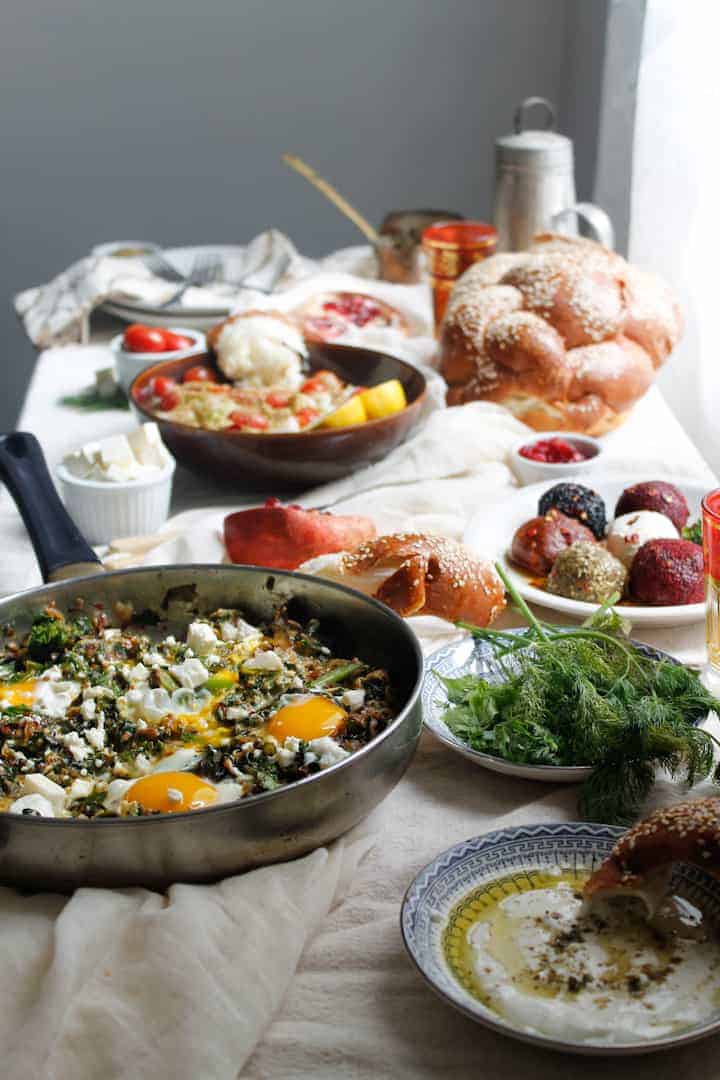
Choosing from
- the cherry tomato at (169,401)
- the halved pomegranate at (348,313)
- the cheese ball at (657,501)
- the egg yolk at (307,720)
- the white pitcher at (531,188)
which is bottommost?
the halved pomegranate at (348,313)

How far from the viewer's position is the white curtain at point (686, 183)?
2551 mm

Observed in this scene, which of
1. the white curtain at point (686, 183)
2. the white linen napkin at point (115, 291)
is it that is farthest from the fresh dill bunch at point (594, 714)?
the white linen napkin at point (115, 291)

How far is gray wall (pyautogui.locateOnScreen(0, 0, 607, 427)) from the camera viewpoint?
457 cm

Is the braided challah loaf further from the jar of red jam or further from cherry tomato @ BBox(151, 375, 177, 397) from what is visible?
cherry tomato @ BBox(151, 375, 177, 397)

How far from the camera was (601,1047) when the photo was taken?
815 mm

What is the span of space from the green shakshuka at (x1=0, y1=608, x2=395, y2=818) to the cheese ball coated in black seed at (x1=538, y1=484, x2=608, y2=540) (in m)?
0.54

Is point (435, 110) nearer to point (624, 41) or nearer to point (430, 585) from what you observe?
point (624, 41)

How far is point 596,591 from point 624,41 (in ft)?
7.06

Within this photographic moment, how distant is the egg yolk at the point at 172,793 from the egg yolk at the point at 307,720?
4.1 inches

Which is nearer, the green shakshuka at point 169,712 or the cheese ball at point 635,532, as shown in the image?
the green shakshuka at point 169,712

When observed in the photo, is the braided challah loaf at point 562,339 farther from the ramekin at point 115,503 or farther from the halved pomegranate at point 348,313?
the ramekin at point 115,503

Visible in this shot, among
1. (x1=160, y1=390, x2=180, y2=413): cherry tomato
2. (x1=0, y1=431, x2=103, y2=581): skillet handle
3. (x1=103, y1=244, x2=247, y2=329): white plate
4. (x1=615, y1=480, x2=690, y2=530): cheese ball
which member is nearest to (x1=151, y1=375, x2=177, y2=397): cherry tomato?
(x1=160, y1=390, x2=180, y2=413): cherry tomato

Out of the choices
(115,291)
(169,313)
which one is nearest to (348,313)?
(169,313)

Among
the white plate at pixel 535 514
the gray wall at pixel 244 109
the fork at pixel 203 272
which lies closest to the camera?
the white plate at pixel 535 514
